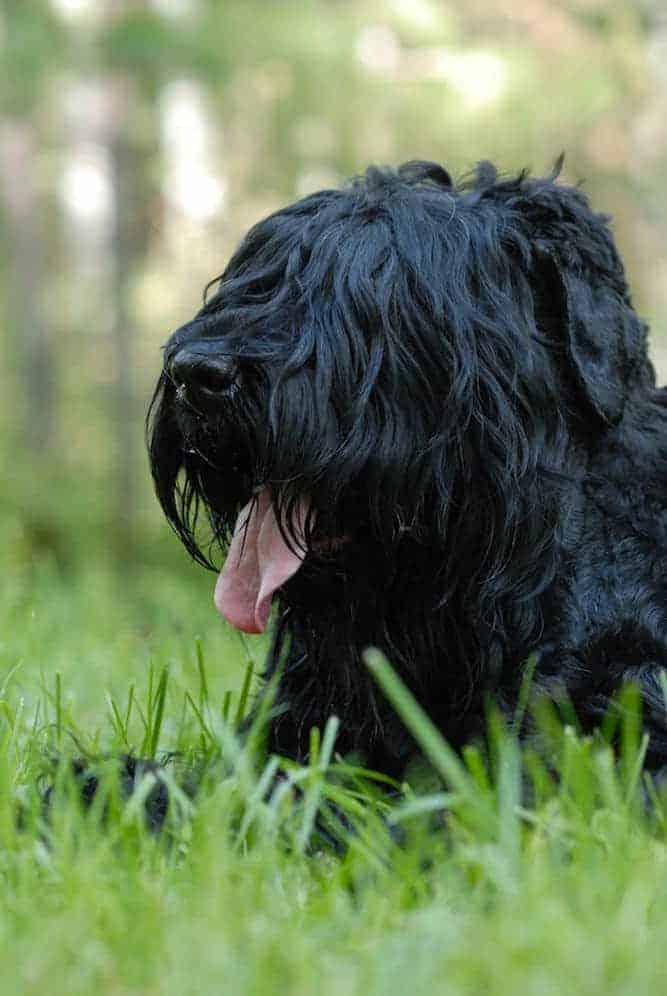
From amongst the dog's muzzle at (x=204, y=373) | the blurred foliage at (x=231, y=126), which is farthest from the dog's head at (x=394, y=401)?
the blurred foliage at (x=231, y=126)

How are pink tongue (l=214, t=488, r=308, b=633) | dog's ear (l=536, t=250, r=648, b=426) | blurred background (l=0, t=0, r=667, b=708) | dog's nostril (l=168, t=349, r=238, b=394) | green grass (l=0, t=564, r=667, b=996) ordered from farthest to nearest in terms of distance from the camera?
blurred background (l=0, t=0, r=667, b=708) → dog's ear (l=536, t=250, r=648, b=426) → pink tongue (l=214, t=488, r=308, b=633) → dog's nostril (l=168, t=349, r=238, b=394) → green grass (l=0, t=564, r=667, b=996)

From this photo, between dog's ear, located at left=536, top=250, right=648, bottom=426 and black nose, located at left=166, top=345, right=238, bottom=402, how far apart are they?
2.71ft

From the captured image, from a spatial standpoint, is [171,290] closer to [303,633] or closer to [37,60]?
[37,60]

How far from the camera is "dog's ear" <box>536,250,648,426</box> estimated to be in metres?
3.15

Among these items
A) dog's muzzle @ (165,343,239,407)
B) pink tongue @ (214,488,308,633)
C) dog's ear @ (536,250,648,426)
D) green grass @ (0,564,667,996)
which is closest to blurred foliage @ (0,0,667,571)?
dog's ear @ (536,250,648,426)

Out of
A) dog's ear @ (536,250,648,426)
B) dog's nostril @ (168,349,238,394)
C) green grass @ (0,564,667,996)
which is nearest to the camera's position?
green grass @ (0,564,667,996)

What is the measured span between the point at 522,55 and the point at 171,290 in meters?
4.12

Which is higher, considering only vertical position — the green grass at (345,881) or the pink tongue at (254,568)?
the pink tongue at (254,568)

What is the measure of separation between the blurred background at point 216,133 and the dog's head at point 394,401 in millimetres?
3338

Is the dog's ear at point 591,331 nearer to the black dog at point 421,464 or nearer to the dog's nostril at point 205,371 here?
the black dog at point 421,464

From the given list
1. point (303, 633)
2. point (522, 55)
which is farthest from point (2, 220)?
point (303, 633)

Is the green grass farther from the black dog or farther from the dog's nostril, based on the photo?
the dog's nostril

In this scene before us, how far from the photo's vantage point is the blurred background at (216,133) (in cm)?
927

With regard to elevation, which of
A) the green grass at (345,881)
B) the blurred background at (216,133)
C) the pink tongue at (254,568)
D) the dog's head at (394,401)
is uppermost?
the blurred background at (216,133)
